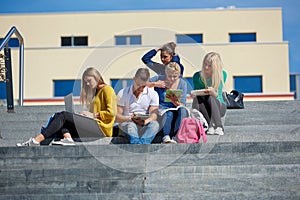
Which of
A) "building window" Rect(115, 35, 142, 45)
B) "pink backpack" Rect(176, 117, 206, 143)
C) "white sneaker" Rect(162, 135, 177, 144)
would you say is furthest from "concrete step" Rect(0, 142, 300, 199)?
"building window" Rect(115, 35, 142, 45)

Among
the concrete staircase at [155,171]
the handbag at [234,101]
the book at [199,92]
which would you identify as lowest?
the concrete staircase at [155,171]

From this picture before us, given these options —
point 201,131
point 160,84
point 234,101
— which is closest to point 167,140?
point 201,131

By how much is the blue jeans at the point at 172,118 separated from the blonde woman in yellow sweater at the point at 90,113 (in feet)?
1.82

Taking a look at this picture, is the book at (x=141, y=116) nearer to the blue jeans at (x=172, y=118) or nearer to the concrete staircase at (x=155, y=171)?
the blue jeans at (x=172, y=118)

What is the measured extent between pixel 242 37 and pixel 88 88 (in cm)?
1729

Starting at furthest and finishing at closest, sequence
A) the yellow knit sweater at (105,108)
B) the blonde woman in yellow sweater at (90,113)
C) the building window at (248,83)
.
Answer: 1. the building window at (248,83)
2. the yellow knit sweater at (105,108)
3. the blonde woman in yellow sweater at (90,113)

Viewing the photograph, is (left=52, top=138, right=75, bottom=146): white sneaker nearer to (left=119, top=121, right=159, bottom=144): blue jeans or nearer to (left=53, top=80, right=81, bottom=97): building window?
(left=119, top=121, right=159, bottom=144): blue jeans

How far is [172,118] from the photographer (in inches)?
245

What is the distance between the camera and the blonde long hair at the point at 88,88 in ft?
20.6

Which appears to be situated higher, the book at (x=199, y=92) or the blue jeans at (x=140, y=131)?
the book at (x=199, y=92)

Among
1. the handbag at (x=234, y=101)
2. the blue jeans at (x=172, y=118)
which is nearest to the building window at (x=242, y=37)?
the handbag at (x=234, y=101)

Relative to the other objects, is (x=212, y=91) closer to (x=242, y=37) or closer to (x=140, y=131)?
(x=140, y=131)

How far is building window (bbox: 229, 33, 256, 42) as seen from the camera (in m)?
22.7

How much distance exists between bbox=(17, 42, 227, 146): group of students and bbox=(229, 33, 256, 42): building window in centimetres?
1637
